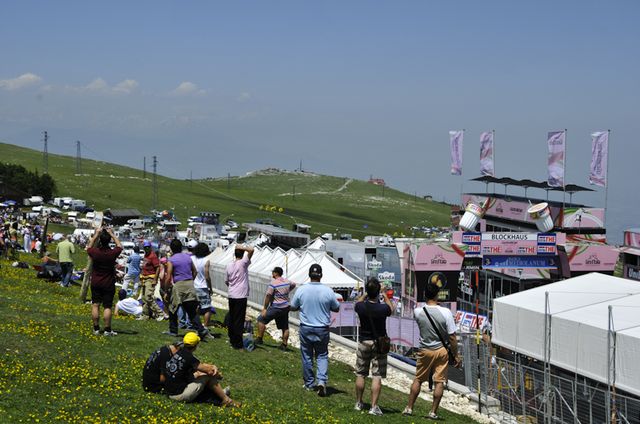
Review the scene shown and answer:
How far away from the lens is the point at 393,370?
699 inches

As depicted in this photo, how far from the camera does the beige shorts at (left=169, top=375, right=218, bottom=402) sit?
9.58m

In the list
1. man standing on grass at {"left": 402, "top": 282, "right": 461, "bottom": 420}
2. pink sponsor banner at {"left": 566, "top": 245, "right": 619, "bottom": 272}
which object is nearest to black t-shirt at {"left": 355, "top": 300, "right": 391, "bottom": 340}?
man standing on grass at {"left": 402, "top": 282, "right": 461, "bottom": 420}

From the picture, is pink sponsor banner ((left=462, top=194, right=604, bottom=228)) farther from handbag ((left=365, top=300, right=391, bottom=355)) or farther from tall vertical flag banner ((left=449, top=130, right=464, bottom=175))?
handbag ((left=365, top=300, right=391, bottom=355))

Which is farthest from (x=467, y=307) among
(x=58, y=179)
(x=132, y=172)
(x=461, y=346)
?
(x=132, y=172)

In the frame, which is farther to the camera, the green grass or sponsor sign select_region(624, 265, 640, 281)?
sponsor sign select_region(624, 265, 640, 281)

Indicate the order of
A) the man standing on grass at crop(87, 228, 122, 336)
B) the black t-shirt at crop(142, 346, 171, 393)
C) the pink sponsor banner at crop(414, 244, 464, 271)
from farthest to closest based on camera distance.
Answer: the pink sponsor banner at crop(414, 244, 464, 271) → the man standing on grass at crop(87, 228, 122, 336) → the black t-shirt at crop(142, 346, 171, 393)

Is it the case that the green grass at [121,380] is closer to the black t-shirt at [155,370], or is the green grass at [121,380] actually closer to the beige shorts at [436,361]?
the black t-shirt at [155,370]

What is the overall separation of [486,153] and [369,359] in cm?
4250

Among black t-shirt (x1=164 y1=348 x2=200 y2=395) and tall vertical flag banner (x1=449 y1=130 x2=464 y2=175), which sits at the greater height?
tall vertical flag banner (x1=449 y1=130 x2=464 y2=175)

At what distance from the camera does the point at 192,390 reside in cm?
962

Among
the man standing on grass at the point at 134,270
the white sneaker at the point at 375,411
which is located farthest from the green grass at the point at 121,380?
the man standing on grass at the point at 134,270

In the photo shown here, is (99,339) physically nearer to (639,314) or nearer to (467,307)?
(639,314)

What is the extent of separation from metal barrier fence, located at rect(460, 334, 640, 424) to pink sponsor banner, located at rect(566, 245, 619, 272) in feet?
68.4

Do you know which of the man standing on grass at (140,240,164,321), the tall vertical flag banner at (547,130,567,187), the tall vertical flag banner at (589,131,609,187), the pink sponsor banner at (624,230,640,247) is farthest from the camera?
the tall vertical flag banner at (547,130,567,187)
